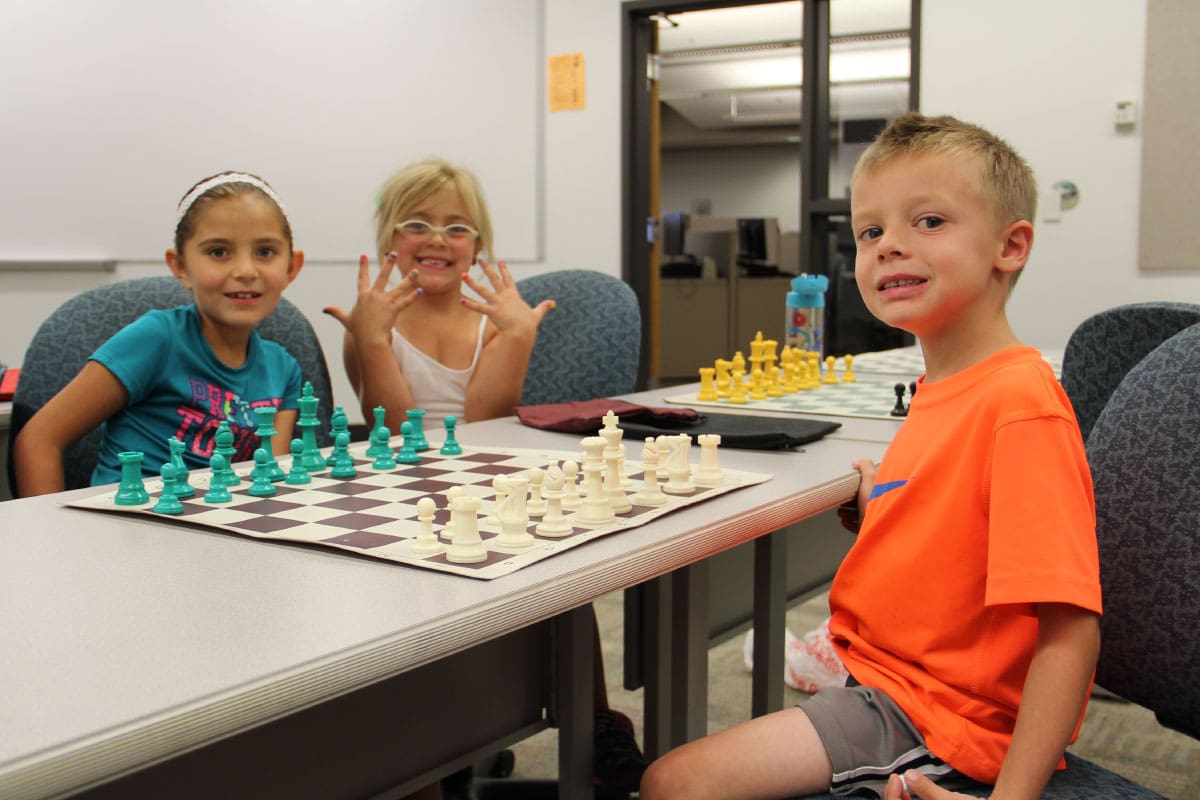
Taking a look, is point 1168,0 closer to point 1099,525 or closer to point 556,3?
point 556,3

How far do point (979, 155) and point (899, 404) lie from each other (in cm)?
82

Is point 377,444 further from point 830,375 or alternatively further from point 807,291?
point 807,291

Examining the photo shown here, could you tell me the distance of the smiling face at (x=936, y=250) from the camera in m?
1.07

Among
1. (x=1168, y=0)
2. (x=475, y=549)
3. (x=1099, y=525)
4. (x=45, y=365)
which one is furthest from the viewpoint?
(x=1168, y=0)

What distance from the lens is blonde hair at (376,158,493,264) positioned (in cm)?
226

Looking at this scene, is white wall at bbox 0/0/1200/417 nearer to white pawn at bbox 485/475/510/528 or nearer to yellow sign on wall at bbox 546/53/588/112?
yellow sign on wall at bbox 546/53/588/112

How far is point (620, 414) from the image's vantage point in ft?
5.45

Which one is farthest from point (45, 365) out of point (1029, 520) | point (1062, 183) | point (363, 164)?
point (1062, 183)

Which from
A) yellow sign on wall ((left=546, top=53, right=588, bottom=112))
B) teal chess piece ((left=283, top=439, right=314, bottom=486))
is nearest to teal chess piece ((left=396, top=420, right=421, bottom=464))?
teal chess piece ((left=283, top=439, right=314, bottom=486))

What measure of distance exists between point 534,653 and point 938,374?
0.59m

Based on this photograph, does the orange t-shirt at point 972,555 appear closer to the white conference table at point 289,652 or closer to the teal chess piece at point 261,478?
the white conference table at point 289,652

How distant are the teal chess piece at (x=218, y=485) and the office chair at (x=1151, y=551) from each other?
0.88 metres

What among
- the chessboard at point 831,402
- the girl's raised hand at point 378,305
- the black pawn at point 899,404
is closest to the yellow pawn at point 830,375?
the chessboard at point 831,402

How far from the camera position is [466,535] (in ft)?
2.98
